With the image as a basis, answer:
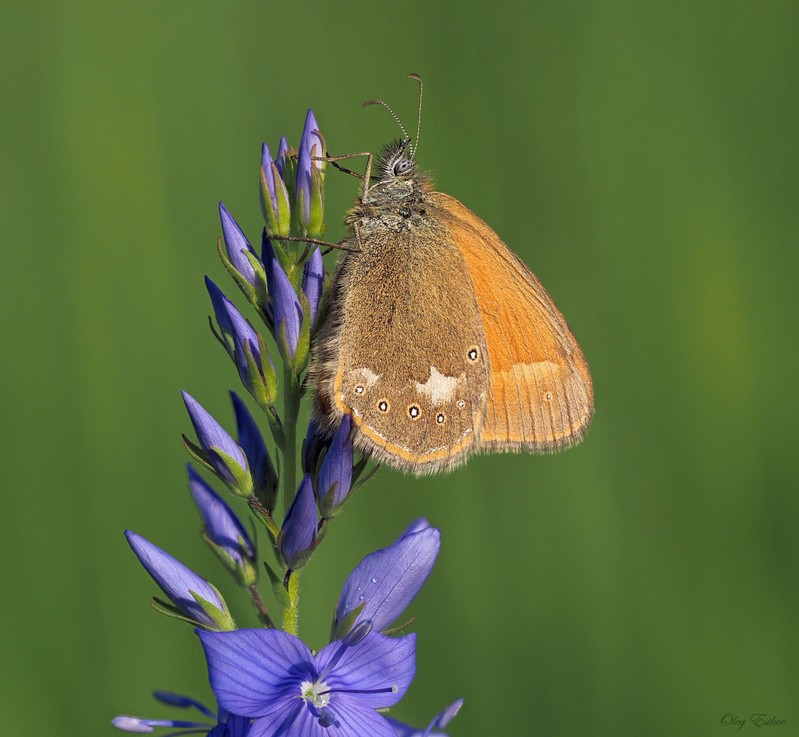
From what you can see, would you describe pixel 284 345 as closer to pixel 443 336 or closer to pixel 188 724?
pixel 443 336

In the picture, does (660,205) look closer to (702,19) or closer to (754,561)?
(702,19)

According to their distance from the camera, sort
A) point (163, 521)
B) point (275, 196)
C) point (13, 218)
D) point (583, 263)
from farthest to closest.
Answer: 1. point (583, 263)
2. point (13, 218)
3. point (163, 521)
4. point (275, 196)

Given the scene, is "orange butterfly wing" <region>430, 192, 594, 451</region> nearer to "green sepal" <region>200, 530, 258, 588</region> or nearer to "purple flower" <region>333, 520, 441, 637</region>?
"purple flower" <region>333, 520, 441, 637</region>

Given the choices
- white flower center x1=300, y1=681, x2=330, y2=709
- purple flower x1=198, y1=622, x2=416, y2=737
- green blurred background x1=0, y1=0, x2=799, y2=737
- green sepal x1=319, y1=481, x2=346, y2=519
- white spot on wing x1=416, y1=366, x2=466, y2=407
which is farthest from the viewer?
green blurred background x1=0, y1=0, x2=799, y2=737

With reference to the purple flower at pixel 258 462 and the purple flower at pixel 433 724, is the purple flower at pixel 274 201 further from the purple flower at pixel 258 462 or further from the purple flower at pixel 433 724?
the purple flower at pixel 433 724

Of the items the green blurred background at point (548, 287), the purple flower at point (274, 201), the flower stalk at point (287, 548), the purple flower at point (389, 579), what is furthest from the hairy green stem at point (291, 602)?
the green blurred background at point (548, 287)

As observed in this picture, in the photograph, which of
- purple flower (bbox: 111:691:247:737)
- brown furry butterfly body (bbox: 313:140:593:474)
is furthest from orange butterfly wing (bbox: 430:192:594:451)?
purple flower (bbox: 111:691:247:737)

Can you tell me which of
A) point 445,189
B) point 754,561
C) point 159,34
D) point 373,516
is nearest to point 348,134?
point 445,189
